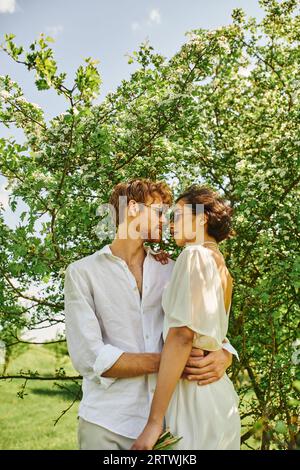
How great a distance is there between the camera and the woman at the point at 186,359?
2.08m

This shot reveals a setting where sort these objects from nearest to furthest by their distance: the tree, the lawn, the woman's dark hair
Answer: the woman's dark hair, the tree, the lawn

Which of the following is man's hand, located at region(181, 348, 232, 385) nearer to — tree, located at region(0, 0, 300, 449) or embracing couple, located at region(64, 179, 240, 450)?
embracing couple, located at region(64, 179, 240, 450)

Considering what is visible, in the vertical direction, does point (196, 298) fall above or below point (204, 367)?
above

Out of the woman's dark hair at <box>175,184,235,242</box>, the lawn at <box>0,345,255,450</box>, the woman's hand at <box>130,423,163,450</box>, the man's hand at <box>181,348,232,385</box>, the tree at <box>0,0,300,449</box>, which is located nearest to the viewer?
the woman's hand at <box>130,423,163,450</box>

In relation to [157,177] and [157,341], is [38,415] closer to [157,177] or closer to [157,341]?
[157,177]

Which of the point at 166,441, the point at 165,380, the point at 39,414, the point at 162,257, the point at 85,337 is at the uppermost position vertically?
the point at 162,257

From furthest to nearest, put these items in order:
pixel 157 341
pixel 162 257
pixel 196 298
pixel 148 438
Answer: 1. pixel 162 257
2. pixel 157 341
3. pixel 196 298
4. pixel 148 438

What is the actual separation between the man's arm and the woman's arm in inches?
4.5

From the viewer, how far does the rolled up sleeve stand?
219 cm

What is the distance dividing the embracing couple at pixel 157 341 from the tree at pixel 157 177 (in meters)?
1.48

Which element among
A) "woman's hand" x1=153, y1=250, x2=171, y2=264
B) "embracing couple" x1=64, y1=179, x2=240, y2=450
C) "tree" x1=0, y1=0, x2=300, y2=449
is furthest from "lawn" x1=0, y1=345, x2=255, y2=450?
"embracing couple" x1=64, y1=179, x2=240, y2=450

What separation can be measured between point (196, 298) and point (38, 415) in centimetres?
1070

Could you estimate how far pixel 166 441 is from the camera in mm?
2074

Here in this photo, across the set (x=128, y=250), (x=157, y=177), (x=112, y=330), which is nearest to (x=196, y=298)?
(x=112, y=330)
